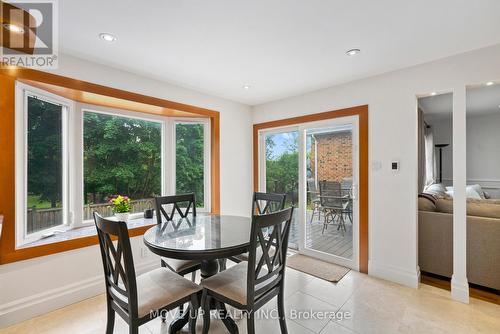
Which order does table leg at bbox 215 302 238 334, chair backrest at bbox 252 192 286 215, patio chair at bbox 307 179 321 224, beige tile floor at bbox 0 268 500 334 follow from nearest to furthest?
table leg at bbox 215 302 238 334 < beige tile floor at bbox 0 268 500 334 < chair backrest at bbox 252 192 286 215 < patio chair at bbox 307 179 321 224

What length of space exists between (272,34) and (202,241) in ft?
5.90

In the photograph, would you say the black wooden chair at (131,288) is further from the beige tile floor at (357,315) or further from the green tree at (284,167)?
the green tree at (284,167)

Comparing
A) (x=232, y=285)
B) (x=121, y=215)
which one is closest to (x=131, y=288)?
(x=232, y=285)

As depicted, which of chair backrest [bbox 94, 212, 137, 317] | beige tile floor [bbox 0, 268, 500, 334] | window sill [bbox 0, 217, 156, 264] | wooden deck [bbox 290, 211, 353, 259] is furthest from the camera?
wooden deck [bbox 290, 211, 353, 259]

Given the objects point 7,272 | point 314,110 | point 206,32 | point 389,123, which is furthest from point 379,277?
point 7,272

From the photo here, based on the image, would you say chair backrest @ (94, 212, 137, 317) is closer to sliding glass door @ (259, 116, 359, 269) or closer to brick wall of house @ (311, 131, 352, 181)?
sliding glass door @ (259, 116, 359, 269)

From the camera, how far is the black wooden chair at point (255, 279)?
58.0 inches

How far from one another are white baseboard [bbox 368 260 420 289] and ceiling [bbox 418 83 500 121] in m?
2.37

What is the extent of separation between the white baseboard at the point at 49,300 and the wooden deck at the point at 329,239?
276 cm

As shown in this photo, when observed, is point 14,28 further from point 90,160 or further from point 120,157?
point 120,157

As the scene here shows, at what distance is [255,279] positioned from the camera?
1.53m

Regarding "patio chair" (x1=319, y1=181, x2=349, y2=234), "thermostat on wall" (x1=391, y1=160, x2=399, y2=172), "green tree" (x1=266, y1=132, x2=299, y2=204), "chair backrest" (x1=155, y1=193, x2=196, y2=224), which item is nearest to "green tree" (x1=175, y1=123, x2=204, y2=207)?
"chair backrest" (x1=155, y1=193, x2=196, y2=224)

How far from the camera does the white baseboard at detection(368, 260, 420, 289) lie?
2.55m

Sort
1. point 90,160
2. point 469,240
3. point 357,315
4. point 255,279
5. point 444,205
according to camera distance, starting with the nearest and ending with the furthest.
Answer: point 255,279 → point 357,315 → point 469,240 → point 444,205 → point 90,160
